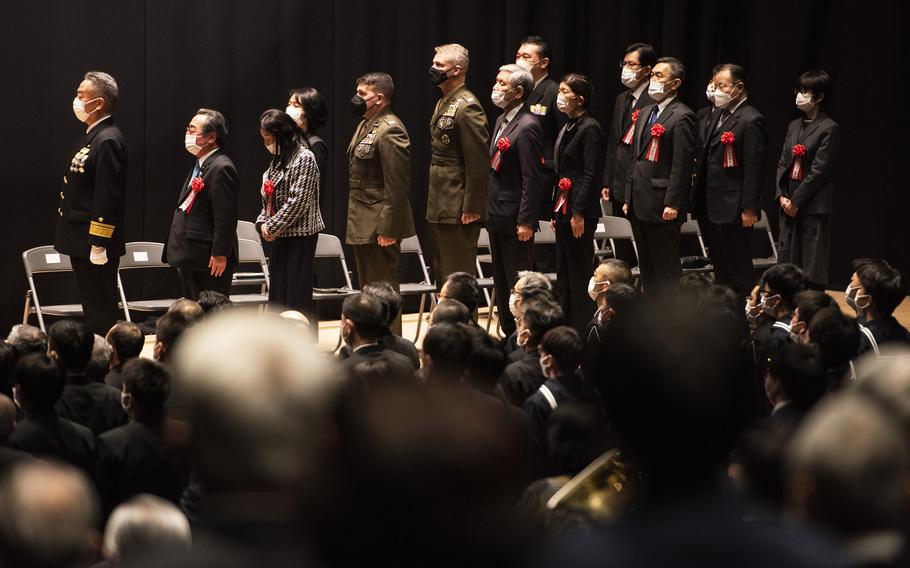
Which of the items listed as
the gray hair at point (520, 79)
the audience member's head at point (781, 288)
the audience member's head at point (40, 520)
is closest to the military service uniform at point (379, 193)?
the gray hair at point (520, 79)

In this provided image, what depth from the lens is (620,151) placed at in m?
7.70

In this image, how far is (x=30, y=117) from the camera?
7.32 m

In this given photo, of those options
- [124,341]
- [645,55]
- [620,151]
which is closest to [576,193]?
[620,151]

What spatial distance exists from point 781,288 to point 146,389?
2748 millimetres

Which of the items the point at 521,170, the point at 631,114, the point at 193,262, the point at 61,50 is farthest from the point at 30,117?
the point at 631,114

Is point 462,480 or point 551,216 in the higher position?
point 462,480

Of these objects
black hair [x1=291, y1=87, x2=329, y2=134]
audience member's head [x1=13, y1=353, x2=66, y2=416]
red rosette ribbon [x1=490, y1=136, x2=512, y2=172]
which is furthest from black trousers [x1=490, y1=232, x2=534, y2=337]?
audience member's head [x1=13, y1=353, x2=66, y2=416]

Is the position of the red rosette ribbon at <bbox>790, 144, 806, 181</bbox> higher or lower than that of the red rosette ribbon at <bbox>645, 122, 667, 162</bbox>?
lower

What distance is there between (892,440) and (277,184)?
500cm

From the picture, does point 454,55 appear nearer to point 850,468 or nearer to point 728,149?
point 728,149

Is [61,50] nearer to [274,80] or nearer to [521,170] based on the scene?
[274,80]

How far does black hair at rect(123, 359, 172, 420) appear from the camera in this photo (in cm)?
312

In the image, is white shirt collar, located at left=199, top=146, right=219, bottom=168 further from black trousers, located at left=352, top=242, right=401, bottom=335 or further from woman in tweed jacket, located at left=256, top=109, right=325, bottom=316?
black trousers, located at left=352, top=242, right=401, bottom=335

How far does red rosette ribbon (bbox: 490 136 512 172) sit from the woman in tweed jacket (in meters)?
1.12
